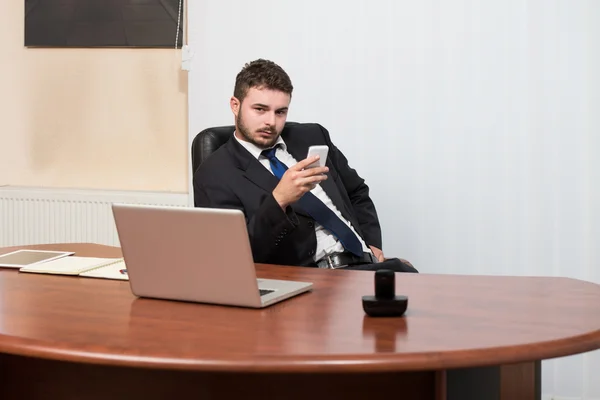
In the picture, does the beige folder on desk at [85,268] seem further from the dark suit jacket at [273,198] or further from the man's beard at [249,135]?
the man's beard at [249,135]

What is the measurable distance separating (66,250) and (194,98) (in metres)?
1.49

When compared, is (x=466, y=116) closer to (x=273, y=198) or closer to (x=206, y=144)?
(x=206, y=144)

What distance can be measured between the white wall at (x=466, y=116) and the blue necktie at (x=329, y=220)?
0.82 metres

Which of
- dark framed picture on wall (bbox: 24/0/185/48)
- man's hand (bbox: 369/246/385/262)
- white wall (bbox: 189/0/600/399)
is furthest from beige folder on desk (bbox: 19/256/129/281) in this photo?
dark framed picture on wall (bbox: 24/0/185/48)

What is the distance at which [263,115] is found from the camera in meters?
2.95

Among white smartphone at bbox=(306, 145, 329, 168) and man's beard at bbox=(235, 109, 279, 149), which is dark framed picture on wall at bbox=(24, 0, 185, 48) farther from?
white smartphone at bbox=(306, 145, 329, 168)

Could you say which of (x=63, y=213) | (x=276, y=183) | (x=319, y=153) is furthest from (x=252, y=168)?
(x=63, y=213)

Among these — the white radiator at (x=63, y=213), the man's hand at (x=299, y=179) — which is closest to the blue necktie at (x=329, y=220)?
the man's hand at (x=299, y=179)

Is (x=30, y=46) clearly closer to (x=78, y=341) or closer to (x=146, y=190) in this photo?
(x=146, y=190)

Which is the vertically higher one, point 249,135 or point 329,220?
point 249,135

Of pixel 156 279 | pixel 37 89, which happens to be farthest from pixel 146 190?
pixel 156 279

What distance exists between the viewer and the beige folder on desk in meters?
2.25

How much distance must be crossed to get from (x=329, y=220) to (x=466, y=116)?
0.99 m

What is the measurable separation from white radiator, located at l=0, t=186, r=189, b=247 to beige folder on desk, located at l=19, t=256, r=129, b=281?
1.69 m
